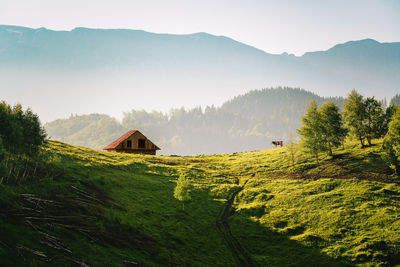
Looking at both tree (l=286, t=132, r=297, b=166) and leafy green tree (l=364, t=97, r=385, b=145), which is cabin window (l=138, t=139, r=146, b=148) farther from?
leafy green tree (l=364, t=97, r=385, b=145)

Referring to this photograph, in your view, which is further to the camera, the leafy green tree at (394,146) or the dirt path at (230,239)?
the leafy green tree at (394,146)

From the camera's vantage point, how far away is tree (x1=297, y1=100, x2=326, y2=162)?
242 ft

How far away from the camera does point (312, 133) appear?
76.0 m

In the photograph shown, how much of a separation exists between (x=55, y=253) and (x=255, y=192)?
142 feet

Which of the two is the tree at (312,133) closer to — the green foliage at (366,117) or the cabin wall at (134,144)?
the green foliage at (366,117)

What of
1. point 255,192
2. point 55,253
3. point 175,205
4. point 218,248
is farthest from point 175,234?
point 255,192

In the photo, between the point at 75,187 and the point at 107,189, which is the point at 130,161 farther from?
the point at 75,187

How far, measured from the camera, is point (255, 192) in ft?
199

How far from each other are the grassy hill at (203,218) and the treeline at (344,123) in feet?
20.4

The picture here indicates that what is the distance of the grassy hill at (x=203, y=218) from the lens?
2881cm

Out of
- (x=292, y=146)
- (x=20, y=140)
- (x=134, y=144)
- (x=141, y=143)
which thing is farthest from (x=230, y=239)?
(x=141, y=143)

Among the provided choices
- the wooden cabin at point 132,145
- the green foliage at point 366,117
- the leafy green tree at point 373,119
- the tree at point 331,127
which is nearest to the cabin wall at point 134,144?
the wooden cabin at point 132,145

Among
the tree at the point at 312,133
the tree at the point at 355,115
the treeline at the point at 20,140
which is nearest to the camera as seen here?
the treeline at the point at 20,140

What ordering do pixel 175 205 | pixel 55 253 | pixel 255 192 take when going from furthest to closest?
pixel 255 192 → pixel 175 205 → pixel 55 253
